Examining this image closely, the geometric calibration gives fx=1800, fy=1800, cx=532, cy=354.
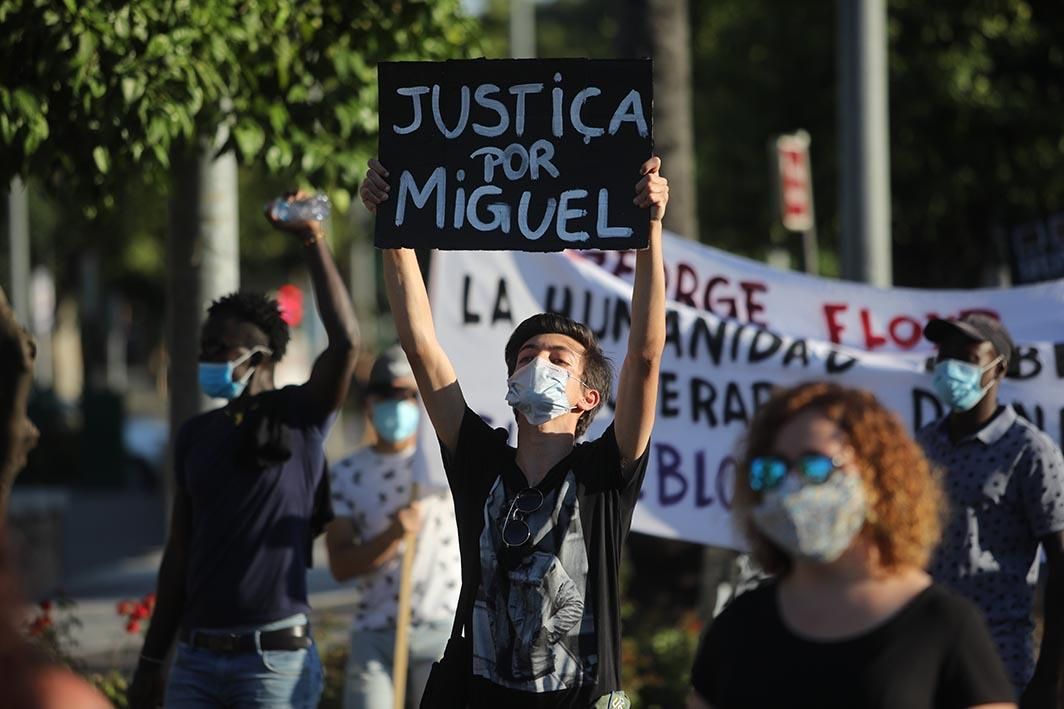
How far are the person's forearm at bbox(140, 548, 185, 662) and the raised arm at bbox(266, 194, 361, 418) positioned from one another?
2.02 ft

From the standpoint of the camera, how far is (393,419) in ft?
20.2

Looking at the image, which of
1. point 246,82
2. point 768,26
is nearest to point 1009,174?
point 768,26

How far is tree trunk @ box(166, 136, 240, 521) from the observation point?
276 inches

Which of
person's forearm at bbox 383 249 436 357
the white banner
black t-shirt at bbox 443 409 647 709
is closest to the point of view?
black t-shirt at bbox 443 409 647 709

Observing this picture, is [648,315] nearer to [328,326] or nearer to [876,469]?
[876,469]

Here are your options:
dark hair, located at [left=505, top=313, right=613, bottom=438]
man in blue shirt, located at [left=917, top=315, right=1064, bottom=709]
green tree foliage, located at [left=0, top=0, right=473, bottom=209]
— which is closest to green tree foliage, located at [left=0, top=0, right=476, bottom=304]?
green tree foliage, located at [left=0, top=0, right=473, bottom=209]

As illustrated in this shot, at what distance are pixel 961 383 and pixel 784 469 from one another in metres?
2.50

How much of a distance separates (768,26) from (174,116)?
11694mm

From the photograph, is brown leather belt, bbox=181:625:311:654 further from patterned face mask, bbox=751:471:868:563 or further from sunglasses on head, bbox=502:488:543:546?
patterned face mask, bbox=751:471:868:563

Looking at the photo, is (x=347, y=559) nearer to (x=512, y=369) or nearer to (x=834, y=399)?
(x=512, y=369)

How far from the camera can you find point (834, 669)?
2.87 metres

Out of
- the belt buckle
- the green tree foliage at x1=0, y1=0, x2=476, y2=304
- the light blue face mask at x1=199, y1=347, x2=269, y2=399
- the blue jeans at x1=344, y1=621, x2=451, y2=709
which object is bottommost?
the blue jeans at x1=344, y1=621, x2=451, y2=709

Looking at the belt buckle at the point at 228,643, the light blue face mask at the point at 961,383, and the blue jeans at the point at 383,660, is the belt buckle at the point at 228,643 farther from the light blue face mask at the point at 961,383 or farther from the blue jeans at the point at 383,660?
the light blue face mask at the point at 961,383

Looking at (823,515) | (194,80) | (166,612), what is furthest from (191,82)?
(823,515)
